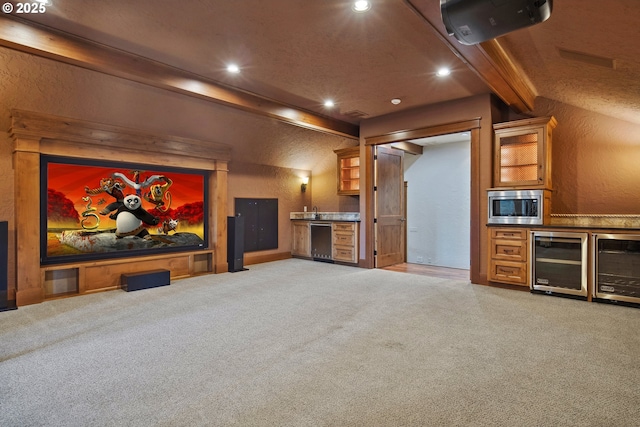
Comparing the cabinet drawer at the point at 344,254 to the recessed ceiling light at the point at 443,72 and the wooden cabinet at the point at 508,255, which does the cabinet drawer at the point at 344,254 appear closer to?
the wooden cabinet at the point at 508,255

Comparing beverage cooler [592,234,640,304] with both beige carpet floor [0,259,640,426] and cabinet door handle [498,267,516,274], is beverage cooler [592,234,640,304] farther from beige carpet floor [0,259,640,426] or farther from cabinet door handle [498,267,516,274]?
cabinet door handle [498,267,516,274]

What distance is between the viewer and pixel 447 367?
2.48m

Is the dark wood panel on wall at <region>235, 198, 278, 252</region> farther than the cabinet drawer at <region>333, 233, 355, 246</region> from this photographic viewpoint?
Yes

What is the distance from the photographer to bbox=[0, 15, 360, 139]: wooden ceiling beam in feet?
10.3

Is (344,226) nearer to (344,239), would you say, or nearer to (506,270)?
(344,239)

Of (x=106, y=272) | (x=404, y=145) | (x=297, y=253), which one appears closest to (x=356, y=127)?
(x=404, y=145)

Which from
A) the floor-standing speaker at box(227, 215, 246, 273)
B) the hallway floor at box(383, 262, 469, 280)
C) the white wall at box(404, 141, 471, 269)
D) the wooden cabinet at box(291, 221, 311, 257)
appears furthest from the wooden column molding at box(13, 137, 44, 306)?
the white wall at box(404, 141, 471, 269)

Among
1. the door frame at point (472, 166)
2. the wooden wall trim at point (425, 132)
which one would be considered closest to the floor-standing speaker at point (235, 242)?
the door frame at point (472, 166)

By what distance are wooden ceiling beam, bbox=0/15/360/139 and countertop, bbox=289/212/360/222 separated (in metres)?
2.58

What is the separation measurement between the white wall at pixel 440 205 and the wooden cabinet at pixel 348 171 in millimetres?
1372

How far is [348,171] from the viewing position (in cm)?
775

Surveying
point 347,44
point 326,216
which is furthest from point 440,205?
point 347,44

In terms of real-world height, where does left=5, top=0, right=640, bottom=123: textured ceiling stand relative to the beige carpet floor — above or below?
above

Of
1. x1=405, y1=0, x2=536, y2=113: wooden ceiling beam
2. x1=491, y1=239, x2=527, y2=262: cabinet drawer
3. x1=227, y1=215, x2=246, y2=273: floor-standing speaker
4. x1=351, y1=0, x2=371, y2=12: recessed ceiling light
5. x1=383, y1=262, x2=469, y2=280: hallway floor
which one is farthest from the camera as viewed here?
x1=227, y1=215, x2=246, y2=273: floor-standing speaker
